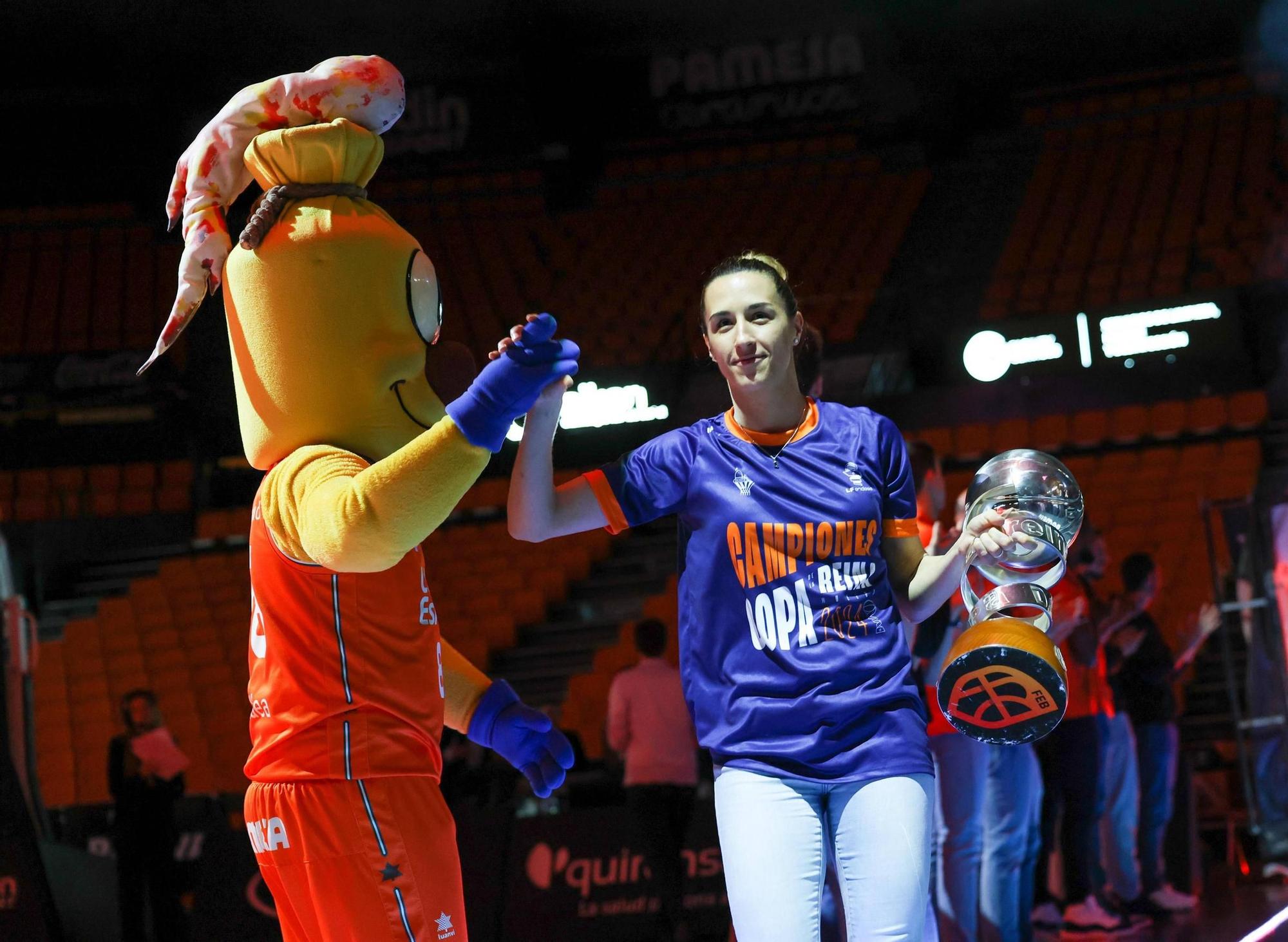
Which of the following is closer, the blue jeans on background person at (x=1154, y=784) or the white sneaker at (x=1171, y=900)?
the white sneaker at (x=1171, y=900)

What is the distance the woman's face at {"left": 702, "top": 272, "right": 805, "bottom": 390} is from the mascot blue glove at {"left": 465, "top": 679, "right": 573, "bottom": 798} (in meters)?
0.72

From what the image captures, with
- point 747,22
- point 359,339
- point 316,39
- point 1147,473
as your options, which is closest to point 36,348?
point 316,39

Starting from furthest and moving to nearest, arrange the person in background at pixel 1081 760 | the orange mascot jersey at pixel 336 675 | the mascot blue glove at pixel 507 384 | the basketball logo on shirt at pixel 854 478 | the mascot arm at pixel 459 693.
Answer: the person in background at pixel 1081 760
the mascot arm at pixel 459 693
the basketball logo on shirt at pixel 854 478
the orange mascot jersey at pixel 336 675
the mascot blue glove at pixel 507 384

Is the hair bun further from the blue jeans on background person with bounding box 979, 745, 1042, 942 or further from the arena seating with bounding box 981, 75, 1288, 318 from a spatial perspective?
the arena seating with bounding box 981, 75, 1288, 318

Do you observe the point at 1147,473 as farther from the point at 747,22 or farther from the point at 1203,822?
the point at 747,22

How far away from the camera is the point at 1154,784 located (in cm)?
656

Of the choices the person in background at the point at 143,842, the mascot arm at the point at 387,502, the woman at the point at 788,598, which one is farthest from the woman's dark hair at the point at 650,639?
the mascot arm at the point at 387,502

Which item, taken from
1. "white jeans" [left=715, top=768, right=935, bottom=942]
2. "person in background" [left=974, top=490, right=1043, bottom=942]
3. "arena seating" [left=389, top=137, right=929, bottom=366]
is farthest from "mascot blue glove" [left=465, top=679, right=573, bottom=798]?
"arena seating" [left=389, top=137, right=929, bottom=366]

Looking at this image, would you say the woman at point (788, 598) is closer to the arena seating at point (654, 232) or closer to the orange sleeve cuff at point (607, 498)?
the orange sleeve cuff at point (607, 498)

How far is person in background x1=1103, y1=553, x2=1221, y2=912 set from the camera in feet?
20.9

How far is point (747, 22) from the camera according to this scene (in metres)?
15.6

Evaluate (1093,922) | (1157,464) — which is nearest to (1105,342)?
(1157,464)

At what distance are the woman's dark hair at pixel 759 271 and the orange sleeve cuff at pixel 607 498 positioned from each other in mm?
365

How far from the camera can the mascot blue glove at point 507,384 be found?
1.97 m
